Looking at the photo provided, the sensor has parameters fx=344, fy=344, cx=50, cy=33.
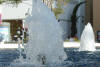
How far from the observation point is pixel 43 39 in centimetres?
915

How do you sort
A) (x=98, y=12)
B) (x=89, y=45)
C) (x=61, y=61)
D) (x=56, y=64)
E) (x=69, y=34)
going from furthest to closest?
(x=69, y=34) → (x=98, y=12) → (x=89, y=45) → (x=61, y=61) → (x=56, y=64)

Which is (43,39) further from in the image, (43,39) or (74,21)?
(74,21)

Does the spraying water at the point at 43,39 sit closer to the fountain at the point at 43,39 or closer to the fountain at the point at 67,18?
the fountain at the point at 43,39

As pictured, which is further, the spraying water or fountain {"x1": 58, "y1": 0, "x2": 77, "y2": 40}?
fountain {"x1": 58, "y1": 0, "x2": 77, "y2": 40}

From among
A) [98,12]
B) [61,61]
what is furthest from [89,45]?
[98,12]

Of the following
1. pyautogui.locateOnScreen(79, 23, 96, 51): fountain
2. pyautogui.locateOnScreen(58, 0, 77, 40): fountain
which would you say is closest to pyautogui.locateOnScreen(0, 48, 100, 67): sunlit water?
pyautogui.locateOnScreen(79, 23, 96, 51): fountain

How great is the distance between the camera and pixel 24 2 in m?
41.8

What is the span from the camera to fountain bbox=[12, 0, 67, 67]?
9.16 metres

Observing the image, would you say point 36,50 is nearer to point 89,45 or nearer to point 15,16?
point 89,45

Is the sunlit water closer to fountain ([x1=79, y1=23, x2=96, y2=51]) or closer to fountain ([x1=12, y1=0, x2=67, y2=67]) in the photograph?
fountain ([x1=12, y1=0, x2=67, y2=67])

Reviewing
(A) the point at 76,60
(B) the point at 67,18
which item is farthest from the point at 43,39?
(B) the point at 67,18

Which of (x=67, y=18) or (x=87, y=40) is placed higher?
(x=67, y=18)

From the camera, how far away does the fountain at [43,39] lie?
916cm

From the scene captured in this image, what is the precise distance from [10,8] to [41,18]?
33.6 meters
